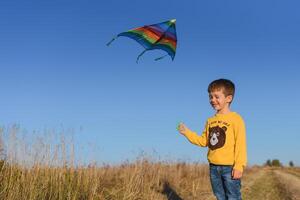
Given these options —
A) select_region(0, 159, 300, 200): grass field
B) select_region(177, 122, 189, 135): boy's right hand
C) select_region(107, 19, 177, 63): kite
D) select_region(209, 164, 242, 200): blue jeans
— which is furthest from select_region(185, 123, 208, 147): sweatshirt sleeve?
select_region(0, 159, 300, 200): grass field

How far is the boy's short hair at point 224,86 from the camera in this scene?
551cm

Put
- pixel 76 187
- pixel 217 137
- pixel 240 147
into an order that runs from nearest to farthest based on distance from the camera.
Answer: pixel 240 147, pixel 217 137, pixel 76 187

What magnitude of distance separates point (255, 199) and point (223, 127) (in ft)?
14.5

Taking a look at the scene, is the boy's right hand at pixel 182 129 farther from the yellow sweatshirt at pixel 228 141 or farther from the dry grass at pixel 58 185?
the dry grass at pixel 58 185

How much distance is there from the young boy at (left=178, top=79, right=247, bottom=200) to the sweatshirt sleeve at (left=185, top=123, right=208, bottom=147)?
0.13m

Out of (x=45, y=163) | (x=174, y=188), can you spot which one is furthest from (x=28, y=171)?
(x=174, y=188)

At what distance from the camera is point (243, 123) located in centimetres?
554

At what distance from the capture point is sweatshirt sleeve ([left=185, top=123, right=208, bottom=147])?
579cm

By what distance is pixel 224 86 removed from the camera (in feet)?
18.1

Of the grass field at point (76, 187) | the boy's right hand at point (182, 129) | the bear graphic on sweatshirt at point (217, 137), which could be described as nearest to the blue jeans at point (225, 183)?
the bear graphic on sweatshirt at point (217, 137)

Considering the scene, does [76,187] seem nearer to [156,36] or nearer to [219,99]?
[156,36]

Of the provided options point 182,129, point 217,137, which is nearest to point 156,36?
point 182,129

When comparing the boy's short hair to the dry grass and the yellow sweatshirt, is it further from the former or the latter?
the dry grass

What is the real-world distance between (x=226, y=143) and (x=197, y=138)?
1.44 ft
